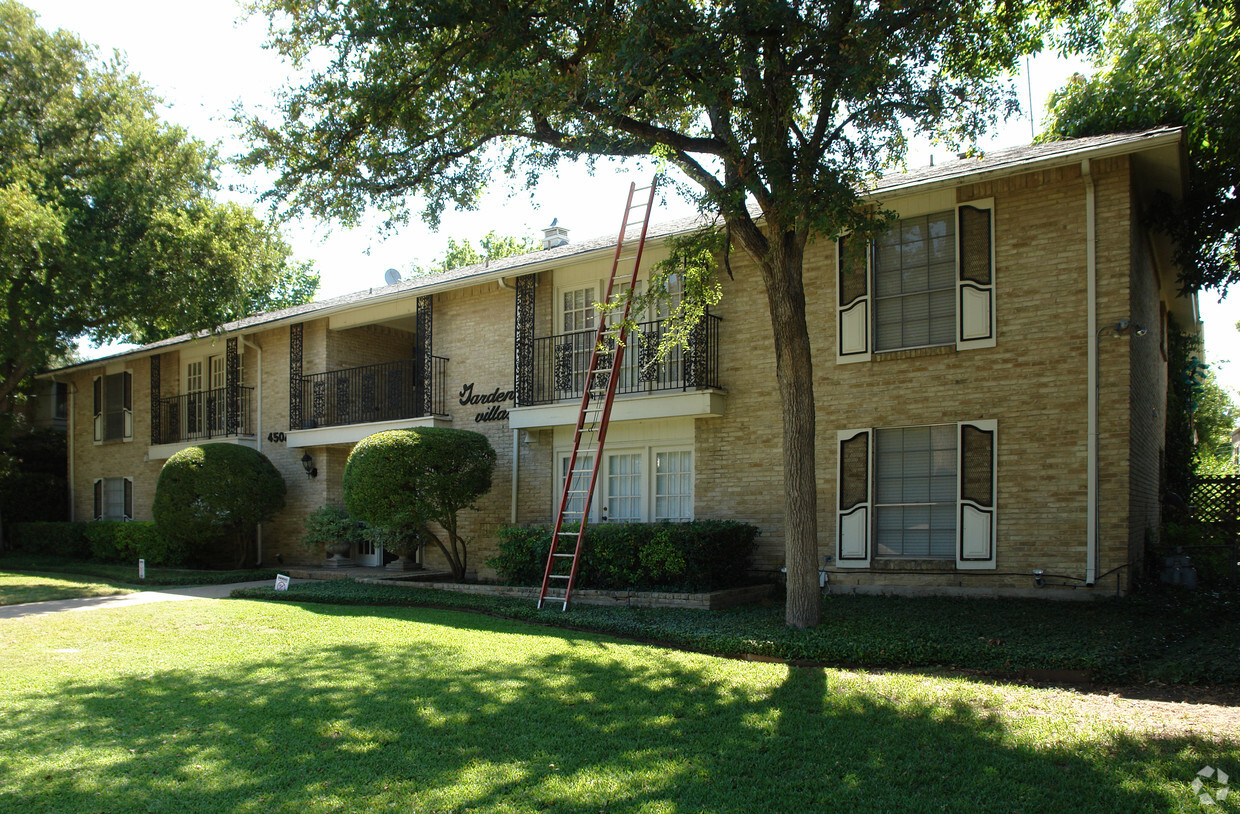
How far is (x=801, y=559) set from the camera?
31.1 feet

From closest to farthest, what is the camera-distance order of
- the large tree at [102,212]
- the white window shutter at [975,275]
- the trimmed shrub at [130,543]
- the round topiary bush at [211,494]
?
the white window shutter at [975,275]
the large tree at [102,212]
the round topiary bush at [211,494]
the trimmed shrub at [130,543]

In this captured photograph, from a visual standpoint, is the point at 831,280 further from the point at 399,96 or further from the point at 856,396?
the point at 399,96

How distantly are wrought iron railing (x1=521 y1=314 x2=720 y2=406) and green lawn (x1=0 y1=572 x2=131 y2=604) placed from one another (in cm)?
808

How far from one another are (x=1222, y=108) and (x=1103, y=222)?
11.4ft

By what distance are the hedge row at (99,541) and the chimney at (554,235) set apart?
11259mm

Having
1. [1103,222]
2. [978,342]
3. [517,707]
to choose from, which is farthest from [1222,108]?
[517,707]

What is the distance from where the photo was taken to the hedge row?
20.0 meters

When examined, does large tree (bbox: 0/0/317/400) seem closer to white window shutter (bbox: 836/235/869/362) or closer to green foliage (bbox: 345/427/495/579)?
green foliage (bbox: 345/427/495/579)

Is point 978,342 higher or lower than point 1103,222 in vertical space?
lower

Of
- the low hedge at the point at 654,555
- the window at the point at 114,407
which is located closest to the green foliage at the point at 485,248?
the window at the point at 114,407

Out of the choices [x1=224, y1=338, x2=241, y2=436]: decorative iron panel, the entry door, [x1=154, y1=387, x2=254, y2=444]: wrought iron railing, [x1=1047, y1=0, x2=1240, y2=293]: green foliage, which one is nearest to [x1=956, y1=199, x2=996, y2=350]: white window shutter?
[x1=1047, y1=0, x2=1240, y2=293]: green foliage

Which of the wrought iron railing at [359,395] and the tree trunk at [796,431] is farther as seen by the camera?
the wrought iron railing at [359,395]

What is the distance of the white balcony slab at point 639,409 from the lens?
1362cm

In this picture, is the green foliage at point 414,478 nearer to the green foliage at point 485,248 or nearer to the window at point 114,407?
the window at point 114,407
